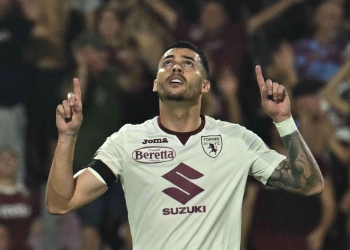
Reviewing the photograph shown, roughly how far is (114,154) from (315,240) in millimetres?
2789

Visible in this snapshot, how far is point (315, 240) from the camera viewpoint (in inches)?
241

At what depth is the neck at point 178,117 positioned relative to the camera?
13.2ft

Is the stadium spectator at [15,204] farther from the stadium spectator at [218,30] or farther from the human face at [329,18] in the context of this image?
the human face at [329,18]

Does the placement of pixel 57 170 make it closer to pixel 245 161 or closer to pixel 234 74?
pixel 245 161

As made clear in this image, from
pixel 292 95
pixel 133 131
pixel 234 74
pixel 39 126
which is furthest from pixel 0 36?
pixel 133 131

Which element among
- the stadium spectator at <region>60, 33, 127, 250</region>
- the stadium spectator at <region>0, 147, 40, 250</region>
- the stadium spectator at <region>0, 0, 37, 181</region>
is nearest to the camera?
the stadium spectator at <region>0, 147, 40, 250</region>

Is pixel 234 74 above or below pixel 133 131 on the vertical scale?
above

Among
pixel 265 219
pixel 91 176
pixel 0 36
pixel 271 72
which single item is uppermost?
pixel 0 36

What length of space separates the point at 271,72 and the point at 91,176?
3421 mm

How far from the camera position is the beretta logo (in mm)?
3838

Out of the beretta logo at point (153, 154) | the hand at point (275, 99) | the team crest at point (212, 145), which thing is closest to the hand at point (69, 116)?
the beretta logo at point (153, 154)

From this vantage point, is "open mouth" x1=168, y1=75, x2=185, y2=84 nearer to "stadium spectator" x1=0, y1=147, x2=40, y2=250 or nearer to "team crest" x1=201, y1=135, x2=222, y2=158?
"team crest" x1=201, y1=135, x2=222, y2=158

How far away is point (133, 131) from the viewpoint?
3967mm

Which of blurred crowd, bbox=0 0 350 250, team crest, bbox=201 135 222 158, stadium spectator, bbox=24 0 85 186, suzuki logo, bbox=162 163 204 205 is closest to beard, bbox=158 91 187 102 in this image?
team crest, bbox=201 135 222 158
